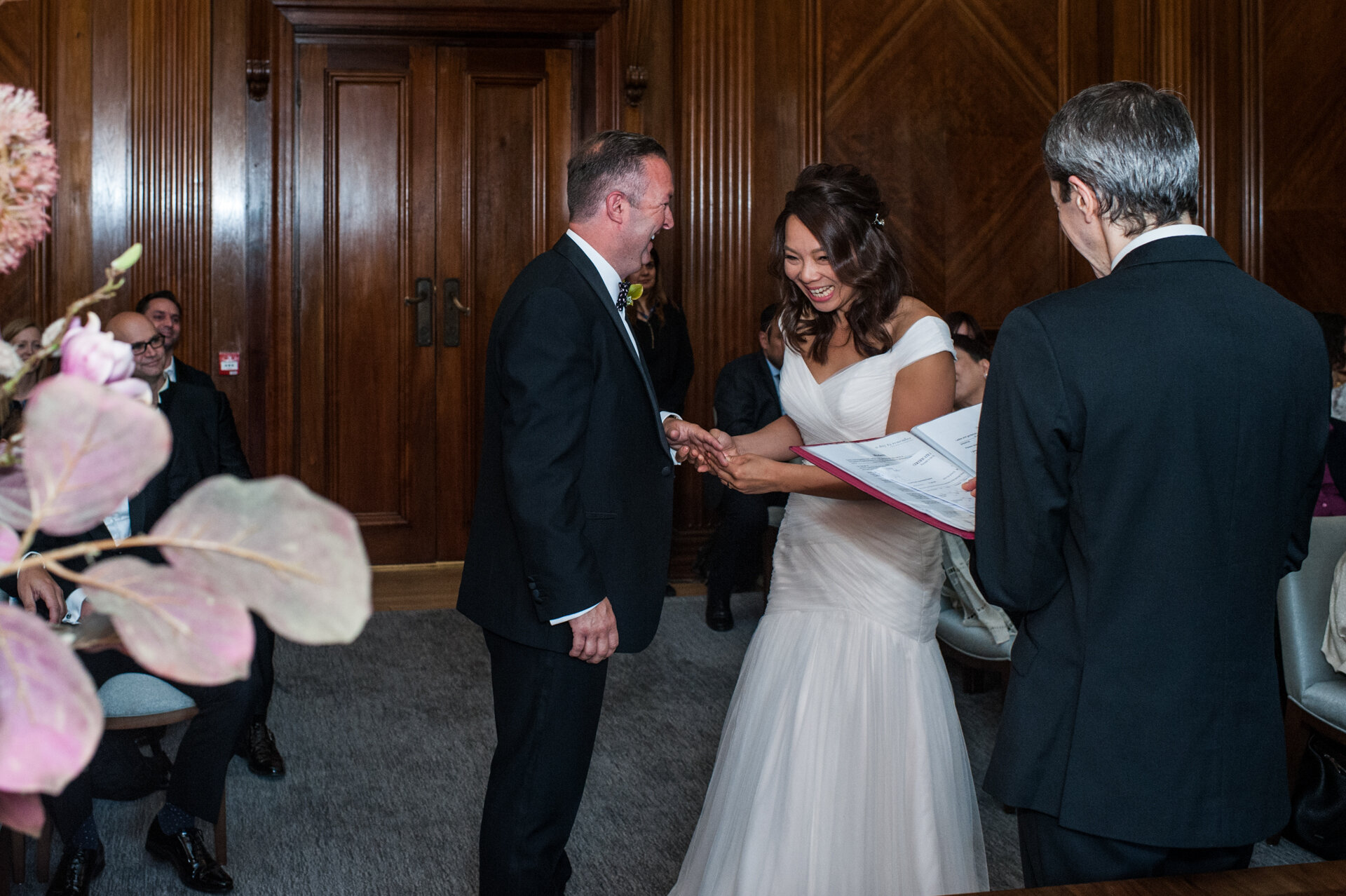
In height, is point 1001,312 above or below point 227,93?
below

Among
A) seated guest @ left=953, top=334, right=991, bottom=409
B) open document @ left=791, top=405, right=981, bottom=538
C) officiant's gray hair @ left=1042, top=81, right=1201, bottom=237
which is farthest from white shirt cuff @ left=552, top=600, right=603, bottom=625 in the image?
seated guest @ left=953, top=334, right=991, bottom=409

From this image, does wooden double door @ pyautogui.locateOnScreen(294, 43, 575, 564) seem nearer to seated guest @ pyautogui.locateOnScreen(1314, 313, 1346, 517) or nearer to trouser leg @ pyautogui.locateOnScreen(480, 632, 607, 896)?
seated guest @ pyautogui.locateOnScreen(1314, 313, 1346, 517)

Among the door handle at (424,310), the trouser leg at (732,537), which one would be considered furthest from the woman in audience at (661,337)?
the door handle at (424,310)

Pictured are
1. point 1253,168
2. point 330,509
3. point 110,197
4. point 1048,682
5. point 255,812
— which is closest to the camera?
point 330,509

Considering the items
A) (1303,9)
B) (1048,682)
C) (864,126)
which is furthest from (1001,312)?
(1048,682)

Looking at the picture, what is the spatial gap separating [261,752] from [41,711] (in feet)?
11.8

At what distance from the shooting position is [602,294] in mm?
2287

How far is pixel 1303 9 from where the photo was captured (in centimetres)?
684

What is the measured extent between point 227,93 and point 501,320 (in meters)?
4.76

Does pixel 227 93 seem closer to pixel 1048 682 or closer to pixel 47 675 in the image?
pixel 1048 682

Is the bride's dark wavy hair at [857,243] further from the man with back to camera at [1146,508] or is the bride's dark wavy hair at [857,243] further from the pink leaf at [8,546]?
the pink leaf at [8,546]

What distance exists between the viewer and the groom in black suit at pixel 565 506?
2133mm

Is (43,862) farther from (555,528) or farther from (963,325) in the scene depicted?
(963,325)

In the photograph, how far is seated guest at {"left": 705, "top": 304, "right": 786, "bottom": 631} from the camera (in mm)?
5547
